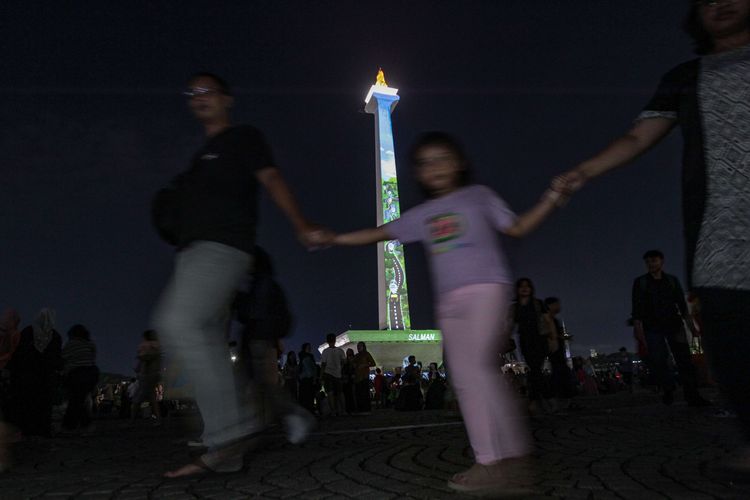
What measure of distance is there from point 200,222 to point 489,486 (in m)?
1.92

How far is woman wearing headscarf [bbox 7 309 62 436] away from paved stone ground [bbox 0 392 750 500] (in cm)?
241

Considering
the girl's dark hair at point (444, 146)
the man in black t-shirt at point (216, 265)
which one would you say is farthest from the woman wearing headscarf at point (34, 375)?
the girl's dark hair at point (444, 146)

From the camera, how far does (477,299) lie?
2.72 m

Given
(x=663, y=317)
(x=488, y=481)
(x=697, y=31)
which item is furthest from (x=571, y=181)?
(x=663, y=317)

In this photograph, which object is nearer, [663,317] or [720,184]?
[720,184]

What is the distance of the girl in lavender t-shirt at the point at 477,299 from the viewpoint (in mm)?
2711

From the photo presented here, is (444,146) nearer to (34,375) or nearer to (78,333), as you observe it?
(34,375)

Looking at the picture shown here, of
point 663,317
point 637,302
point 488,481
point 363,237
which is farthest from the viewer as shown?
point 637,302

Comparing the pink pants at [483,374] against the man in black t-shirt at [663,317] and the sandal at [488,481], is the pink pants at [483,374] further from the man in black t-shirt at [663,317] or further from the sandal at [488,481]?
the man in black t-shirt at [663,317]

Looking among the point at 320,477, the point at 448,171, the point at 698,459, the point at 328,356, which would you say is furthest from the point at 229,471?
the point at 328,356

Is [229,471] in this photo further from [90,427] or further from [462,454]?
[90,427]

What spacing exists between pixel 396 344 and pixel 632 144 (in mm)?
62403

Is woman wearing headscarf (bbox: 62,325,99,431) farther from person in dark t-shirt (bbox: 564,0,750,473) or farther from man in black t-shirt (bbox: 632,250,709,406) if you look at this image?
person in dark t-shirt (bbox: 564,0,750,473)

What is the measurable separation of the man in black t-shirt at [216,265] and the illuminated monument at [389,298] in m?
58.9
